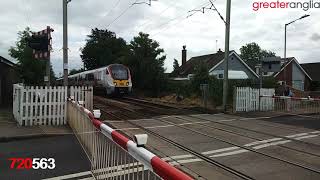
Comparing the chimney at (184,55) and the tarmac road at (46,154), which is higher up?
the chimney at (184,55)

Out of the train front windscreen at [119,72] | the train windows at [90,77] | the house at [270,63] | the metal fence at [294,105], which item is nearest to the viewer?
the metal fence at [294,105]

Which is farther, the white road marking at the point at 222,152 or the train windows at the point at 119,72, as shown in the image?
the train windows at the point at 119,72

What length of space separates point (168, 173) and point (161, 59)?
4641 centimetres

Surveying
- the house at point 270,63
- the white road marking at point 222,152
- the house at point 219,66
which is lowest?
the white road marking at point 222,152

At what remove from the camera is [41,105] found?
15.1 metres

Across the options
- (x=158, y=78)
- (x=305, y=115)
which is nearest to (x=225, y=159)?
(x=305, y=115)

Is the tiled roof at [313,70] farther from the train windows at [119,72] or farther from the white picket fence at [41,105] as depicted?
the white picket fence at [41,105]

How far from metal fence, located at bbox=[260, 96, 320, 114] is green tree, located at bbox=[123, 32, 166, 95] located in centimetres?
2259

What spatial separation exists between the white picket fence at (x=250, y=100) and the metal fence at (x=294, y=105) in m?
0.20

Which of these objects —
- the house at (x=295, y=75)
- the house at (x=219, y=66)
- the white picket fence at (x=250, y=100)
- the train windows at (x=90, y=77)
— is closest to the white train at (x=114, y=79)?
the train windows at (x=90, y=77)

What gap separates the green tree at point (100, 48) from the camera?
3381 inches

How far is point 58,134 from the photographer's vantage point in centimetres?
1317

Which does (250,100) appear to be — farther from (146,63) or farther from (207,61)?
(207,61)

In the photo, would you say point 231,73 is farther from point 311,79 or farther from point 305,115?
point 305,115
